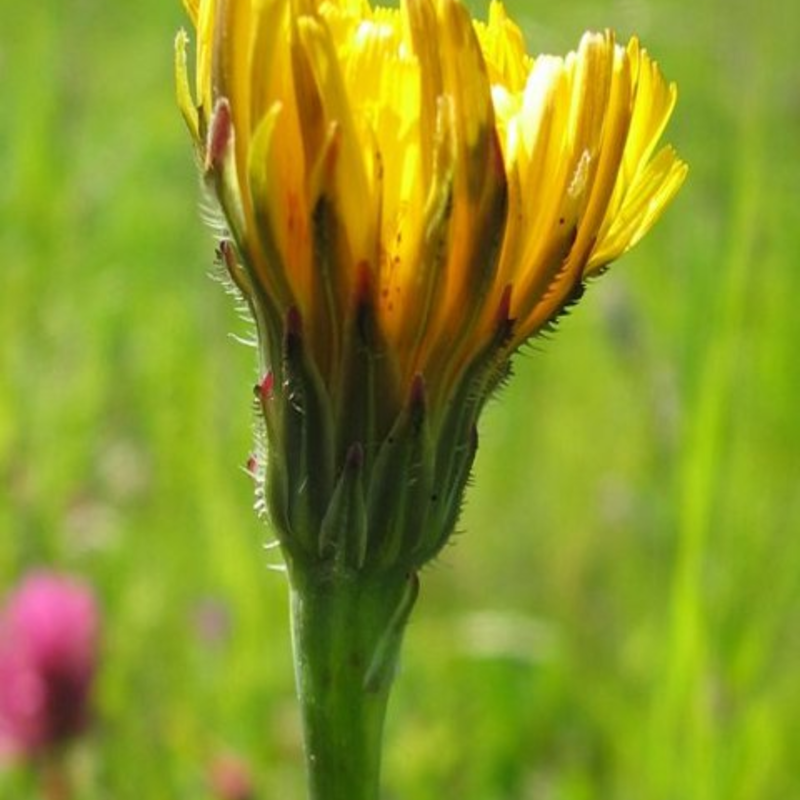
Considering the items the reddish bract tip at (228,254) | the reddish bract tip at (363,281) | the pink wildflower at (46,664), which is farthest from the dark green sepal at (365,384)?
the pink wildflower at (46,664)

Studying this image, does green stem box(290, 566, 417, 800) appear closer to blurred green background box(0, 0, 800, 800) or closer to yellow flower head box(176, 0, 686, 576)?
yellow flower head box(176, 0, 686, 576)

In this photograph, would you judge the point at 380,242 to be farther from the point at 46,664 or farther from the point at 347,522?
the point at 46,664

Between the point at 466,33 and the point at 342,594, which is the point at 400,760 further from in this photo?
the point at 466,33

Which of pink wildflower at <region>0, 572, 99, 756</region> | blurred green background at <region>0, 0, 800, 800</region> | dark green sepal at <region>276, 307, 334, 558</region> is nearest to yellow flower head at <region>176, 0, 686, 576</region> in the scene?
dark green sepal at <region>276, 307, 334, 558</region>

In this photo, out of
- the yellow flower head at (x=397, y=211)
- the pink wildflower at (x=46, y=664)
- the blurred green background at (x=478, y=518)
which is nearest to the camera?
the yellow flower head at (x=397, y=211)

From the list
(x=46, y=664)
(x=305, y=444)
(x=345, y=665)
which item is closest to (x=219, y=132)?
(x=305, y=444)

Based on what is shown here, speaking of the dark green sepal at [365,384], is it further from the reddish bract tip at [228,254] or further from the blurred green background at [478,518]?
the blurred green background at [478,518]
